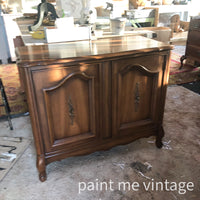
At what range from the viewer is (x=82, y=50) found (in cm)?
131

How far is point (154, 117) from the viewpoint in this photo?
156 centimetres

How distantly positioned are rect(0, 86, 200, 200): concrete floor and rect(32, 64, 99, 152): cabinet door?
24 cm

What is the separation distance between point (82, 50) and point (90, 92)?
0.26 m

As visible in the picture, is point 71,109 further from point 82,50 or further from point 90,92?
point 82,50

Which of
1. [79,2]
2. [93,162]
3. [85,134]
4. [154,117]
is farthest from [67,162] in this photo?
[79,2]

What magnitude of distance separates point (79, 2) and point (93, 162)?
4.80ft

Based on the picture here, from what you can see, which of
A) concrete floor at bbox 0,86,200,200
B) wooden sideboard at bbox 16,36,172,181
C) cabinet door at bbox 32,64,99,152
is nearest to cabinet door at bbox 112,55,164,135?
wooden sideboard at bbox 16,36,172,181

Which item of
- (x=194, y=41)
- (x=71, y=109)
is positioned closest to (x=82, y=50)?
(x=71, y=109)

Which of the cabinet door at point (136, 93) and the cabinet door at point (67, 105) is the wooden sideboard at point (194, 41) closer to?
the cabinet door at point (136, 93)

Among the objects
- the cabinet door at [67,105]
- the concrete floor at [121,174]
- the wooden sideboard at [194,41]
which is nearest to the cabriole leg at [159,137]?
the concrete floor at [121,174]

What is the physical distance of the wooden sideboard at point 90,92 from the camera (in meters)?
1.17

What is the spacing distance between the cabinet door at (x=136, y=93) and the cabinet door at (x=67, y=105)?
14 cm

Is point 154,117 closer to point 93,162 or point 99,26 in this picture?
point 93,162

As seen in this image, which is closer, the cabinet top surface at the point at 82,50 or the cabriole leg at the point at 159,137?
the cabinet top surface at the point at 82,50
